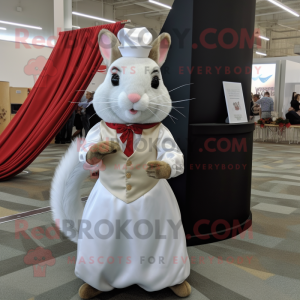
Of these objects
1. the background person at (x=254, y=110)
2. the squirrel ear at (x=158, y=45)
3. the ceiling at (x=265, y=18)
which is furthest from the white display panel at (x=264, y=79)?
the squirrel ear at (x=158, y=45)

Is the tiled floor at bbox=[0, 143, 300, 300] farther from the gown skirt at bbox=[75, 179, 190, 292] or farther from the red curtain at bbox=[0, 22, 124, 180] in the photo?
the red curtain at bbox=[0, 22, 124, 180]

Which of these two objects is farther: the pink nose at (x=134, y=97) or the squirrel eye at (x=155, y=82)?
the squirrel eye at (x=155, y=82)

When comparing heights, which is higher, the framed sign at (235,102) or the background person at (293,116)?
the framed sign at (235,102)

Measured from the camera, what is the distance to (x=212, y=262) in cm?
Answer: 224

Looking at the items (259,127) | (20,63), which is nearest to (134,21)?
(20,63)

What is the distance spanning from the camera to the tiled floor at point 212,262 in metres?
1.86

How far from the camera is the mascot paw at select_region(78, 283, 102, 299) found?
1.78 metres

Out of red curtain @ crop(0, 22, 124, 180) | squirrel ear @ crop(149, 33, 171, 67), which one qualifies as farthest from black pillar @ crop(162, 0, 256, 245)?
red curtain @ crop(0, 22, 124, 180)

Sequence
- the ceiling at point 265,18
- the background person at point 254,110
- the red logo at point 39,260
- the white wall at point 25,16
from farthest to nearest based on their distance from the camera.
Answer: the ceiling at point 265,18 < the background person at point 254,110 < the white wall at point 25,16 < the red logo at point 39,260

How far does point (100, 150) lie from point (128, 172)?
0.64ft

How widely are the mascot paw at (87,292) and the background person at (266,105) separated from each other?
9.62 meters

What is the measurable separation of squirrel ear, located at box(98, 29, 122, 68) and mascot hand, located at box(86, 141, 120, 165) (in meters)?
0.47

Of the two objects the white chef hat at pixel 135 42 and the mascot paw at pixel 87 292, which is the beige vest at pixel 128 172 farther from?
the mascot paw at pixel 87 292

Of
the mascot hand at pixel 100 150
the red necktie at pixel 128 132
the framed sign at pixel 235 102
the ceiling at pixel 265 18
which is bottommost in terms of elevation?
the mascot hand at pixel 100 150
